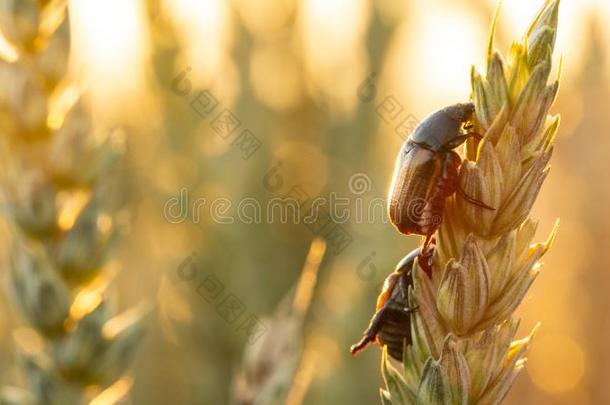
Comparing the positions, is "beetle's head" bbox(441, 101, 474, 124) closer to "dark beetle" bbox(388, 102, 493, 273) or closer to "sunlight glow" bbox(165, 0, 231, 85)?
"dark beetle" bbox(388, 102, 493, 273)

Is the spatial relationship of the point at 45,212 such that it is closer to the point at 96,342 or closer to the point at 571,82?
the point at 96,342

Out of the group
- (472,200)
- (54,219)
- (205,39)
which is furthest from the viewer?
(205,39)

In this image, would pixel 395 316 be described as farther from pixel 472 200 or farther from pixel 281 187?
pixel 281 187

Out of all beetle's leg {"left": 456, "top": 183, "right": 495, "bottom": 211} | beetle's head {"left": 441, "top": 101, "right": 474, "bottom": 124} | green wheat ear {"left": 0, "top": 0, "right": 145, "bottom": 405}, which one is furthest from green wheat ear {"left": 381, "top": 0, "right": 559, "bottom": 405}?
green wheat ear {"left": 0, "top": 0, "right": 145, "bottom": 405}

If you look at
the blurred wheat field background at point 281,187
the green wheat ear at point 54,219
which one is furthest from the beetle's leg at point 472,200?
the blurred wheat field background at point 281,187

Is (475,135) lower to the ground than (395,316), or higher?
higher

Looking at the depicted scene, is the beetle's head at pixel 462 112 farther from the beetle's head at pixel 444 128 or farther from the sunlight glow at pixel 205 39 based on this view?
the sunlight glow at pixel 205 39

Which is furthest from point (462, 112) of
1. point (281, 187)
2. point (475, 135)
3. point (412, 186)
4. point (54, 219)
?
point (281, 187)
